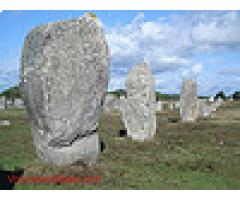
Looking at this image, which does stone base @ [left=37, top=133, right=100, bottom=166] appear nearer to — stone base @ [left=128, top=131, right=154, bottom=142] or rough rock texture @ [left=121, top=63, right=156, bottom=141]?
stone base @ [left=128, top=131, right=154, bottom=142]

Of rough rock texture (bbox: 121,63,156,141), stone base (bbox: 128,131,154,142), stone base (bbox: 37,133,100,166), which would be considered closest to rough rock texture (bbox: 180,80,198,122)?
rough rock texture (bbox: 121,63,156,141)

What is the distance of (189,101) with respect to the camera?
3002 cm

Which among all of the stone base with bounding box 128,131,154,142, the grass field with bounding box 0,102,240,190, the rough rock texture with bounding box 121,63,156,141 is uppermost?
the rough rock texture with bounding box 121,63,156,141

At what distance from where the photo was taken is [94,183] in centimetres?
1048

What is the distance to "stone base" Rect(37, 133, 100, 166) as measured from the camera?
11664mm

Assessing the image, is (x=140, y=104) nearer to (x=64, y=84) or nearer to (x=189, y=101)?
(x=64, y=84)

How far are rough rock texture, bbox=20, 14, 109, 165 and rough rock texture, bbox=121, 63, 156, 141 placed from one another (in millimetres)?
6839

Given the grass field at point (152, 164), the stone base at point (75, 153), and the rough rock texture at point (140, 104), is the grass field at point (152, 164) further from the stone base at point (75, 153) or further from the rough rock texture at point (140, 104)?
the rough rock texture at point (140, 104)

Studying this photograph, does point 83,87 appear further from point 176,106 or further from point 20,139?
point 176,106

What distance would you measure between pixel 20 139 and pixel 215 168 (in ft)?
27.7

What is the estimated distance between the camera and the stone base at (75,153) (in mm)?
11664

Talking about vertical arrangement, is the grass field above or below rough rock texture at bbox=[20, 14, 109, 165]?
below

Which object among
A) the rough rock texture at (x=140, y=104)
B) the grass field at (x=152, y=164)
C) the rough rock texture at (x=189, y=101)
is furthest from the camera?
the rough rock texture at (x=189, y=101)

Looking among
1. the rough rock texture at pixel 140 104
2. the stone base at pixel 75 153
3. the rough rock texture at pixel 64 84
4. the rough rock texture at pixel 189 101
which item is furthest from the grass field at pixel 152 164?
the rough rock texture at pixel 189 101
